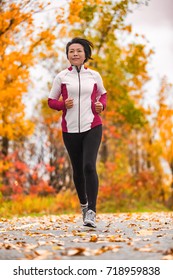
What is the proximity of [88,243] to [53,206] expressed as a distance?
25.5 feet

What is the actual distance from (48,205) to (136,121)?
13.0ft

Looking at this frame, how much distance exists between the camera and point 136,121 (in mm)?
14617

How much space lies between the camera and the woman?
16.8ft

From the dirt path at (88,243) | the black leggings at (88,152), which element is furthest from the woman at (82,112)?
the dirt path at (88,243)

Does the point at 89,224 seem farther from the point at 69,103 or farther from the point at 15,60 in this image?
the point at 15,60

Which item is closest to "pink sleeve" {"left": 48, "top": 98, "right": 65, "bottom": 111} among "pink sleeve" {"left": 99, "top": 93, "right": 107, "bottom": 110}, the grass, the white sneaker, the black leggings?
the black leggings

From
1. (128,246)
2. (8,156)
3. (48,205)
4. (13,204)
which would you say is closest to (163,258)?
(128,246)

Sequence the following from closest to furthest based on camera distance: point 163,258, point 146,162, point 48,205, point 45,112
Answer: point 163,258 → point 48,205 → point 45,112 → point 146,162

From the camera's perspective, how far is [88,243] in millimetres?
4156

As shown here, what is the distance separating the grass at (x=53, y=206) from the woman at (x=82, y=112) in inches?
168

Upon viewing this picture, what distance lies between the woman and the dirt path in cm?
40

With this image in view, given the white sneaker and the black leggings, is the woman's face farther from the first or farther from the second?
the white sneaker

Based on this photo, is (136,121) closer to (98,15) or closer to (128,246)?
(98,15)

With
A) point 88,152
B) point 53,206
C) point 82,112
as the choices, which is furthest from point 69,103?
point 53,206
